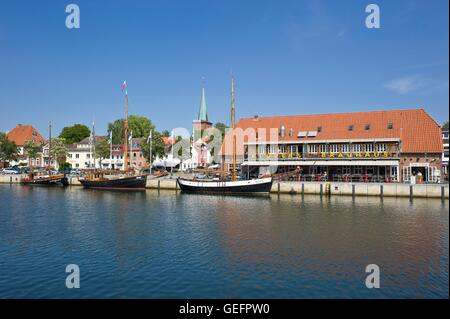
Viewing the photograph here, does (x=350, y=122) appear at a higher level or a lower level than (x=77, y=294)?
higher

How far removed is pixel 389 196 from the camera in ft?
143

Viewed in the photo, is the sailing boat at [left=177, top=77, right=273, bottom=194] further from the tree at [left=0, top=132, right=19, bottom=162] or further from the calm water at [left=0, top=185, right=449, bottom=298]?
the tree at [left=0, top=132, right=19, bottom=162]

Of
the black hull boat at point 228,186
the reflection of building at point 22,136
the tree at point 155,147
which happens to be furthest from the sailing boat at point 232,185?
the reflection of building at point 22,136

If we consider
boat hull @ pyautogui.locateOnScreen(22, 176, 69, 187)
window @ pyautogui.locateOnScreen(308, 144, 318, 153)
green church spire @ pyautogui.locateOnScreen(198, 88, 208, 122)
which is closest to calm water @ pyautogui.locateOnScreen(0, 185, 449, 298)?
window @ pyautogui.locateOnScreen(308, 144, 318, 153)

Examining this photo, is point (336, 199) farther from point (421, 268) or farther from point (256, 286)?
point (256, 286)

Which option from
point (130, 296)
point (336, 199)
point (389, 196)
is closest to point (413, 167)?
point (389, 196)

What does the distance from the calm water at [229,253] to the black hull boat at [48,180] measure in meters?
39.0

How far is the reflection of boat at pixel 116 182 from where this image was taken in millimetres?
62562

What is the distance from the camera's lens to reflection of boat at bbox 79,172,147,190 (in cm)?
6256

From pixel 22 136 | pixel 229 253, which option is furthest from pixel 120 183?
pixel 22 136

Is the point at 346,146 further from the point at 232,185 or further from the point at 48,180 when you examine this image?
the point at 48,180

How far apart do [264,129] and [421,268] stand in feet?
164

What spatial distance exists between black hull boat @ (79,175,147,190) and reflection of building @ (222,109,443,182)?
601 inches

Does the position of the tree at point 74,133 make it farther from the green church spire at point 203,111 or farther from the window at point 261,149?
the window at point 261,149
